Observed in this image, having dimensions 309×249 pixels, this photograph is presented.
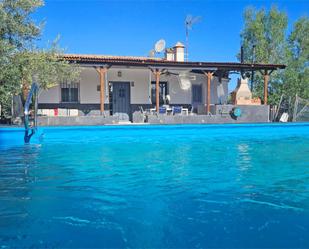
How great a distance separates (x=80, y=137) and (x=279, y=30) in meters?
16.2

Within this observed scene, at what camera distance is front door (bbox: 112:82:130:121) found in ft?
60.5

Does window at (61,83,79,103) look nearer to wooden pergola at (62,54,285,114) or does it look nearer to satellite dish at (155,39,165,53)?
wooden pergola at (62,54,285,114)

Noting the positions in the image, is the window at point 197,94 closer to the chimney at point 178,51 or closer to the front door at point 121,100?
the chimney at point 178,51

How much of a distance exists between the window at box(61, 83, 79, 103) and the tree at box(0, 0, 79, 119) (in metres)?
4.37

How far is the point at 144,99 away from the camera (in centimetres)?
1877

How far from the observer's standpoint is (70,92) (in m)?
17.8

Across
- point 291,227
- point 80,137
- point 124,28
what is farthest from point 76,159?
point 124,28

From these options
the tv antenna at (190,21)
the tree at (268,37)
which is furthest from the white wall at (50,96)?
the tree at (268,37)

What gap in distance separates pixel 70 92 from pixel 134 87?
3.25 m

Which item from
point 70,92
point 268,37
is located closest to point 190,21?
point 268,37

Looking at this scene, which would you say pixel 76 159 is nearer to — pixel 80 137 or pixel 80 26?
pixel 80 137

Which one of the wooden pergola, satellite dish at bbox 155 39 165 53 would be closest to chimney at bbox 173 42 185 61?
satellite dish at bbox 155 39 165 53

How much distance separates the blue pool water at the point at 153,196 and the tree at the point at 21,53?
263 cm

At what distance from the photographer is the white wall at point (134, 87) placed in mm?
17672
